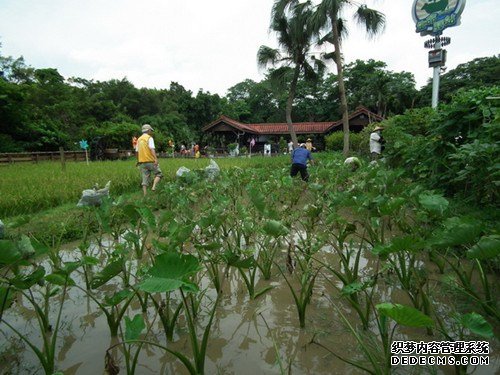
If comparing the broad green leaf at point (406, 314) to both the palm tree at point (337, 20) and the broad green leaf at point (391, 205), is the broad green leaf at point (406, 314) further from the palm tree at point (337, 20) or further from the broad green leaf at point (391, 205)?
the palm tree at point (337, 20)

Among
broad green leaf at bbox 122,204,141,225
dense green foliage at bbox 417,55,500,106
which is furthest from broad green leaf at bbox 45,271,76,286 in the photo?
dense green foliage at bbox 417,55,500,106

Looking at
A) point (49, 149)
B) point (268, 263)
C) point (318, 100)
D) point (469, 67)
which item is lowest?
point (268, 263)

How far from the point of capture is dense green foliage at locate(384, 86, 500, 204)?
3.00 meters

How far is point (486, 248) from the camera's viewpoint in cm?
137

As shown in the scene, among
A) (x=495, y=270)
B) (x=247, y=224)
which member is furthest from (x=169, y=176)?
(x=495, y=270)

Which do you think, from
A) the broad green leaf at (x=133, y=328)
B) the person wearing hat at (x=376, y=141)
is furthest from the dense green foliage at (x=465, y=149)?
the person wearing hat at (x=376, y=141)

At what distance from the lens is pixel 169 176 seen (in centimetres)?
867

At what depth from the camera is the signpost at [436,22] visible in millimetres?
13398

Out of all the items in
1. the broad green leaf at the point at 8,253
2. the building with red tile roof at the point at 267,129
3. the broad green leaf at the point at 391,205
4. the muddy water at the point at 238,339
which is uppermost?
the building with red tile roof at the point at 267,129

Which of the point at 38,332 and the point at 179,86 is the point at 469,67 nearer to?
the point at 179,86

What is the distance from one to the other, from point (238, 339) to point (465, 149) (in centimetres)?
281

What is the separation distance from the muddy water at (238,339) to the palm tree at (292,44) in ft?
48.3

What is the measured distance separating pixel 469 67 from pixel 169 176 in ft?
108

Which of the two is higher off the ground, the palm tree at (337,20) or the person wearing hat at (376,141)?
the palm tree at (337,20)
